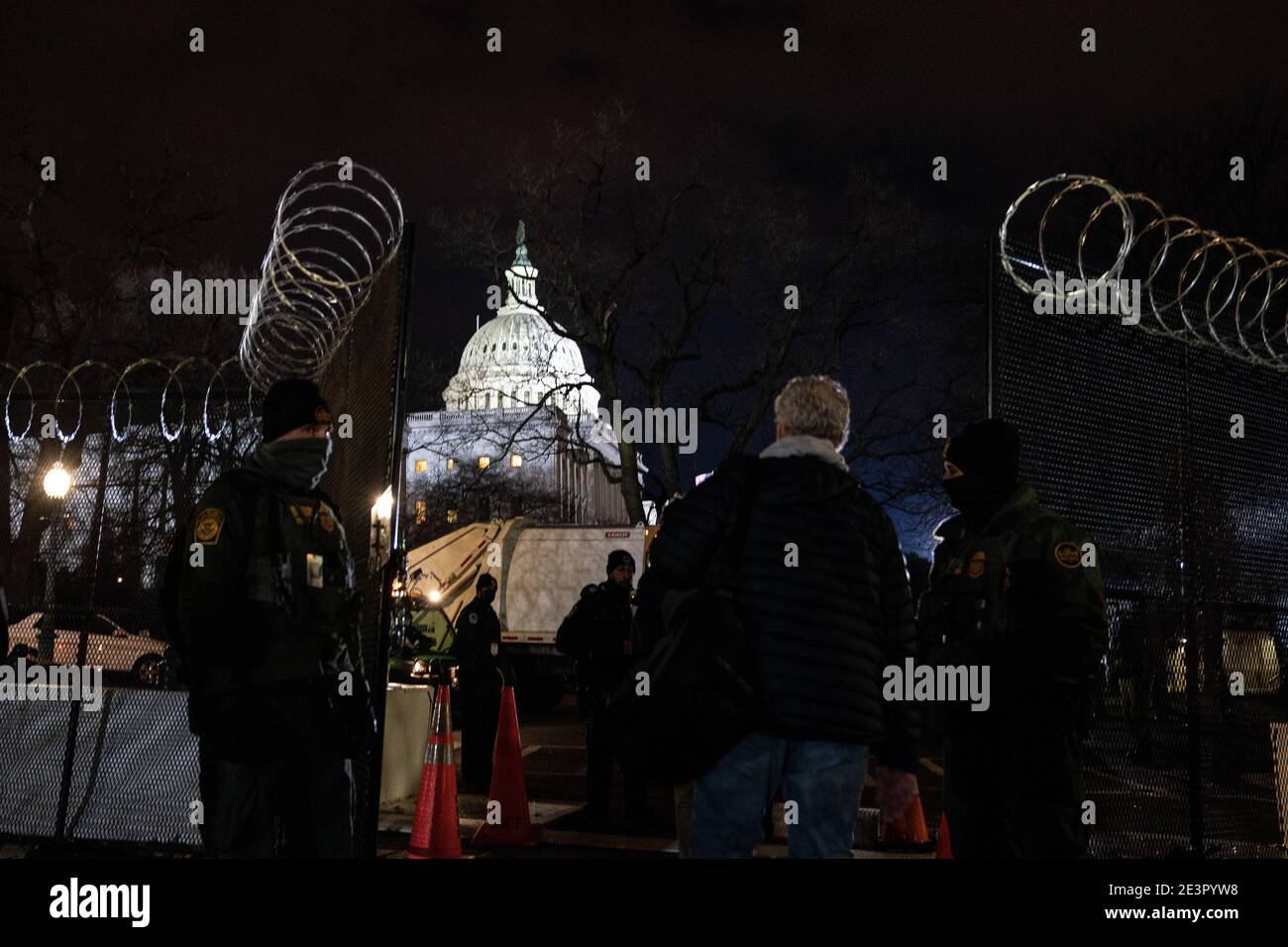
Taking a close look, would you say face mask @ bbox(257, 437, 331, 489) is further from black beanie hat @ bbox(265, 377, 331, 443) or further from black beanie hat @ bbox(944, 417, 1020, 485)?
black beanie hat @ bbox(944, 417, 1020, 485)

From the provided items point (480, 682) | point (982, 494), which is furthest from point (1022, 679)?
point (480, 682)

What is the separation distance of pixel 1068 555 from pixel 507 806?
509 cm

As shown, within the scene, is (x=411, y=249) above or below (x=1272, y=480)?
above

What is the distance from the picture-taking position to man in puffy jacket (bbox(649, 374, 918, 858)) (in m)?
3.99

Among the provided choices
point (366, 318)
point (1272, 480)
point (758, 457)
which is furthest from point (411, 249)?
point (1272, 480)

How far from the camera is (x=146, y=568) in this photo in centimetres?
927

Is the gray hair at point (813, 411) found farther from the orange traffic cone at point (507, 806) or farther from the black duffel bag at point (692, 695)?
the orange traffic cone at point (507, 806)

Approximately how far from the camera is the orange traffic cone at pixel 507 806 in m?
8.71

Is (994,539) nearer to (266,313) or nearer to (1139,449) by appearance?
(1139,449)

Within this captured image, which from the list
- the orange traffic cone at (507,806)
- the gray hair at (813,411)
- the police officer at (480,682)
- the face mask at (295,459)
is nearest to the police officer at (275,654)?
the face mask at (295,459)

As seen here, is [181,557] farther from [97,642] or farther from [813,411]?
[97,642]

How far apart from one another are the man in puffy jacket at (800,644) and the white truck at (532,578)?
18.6 meters
